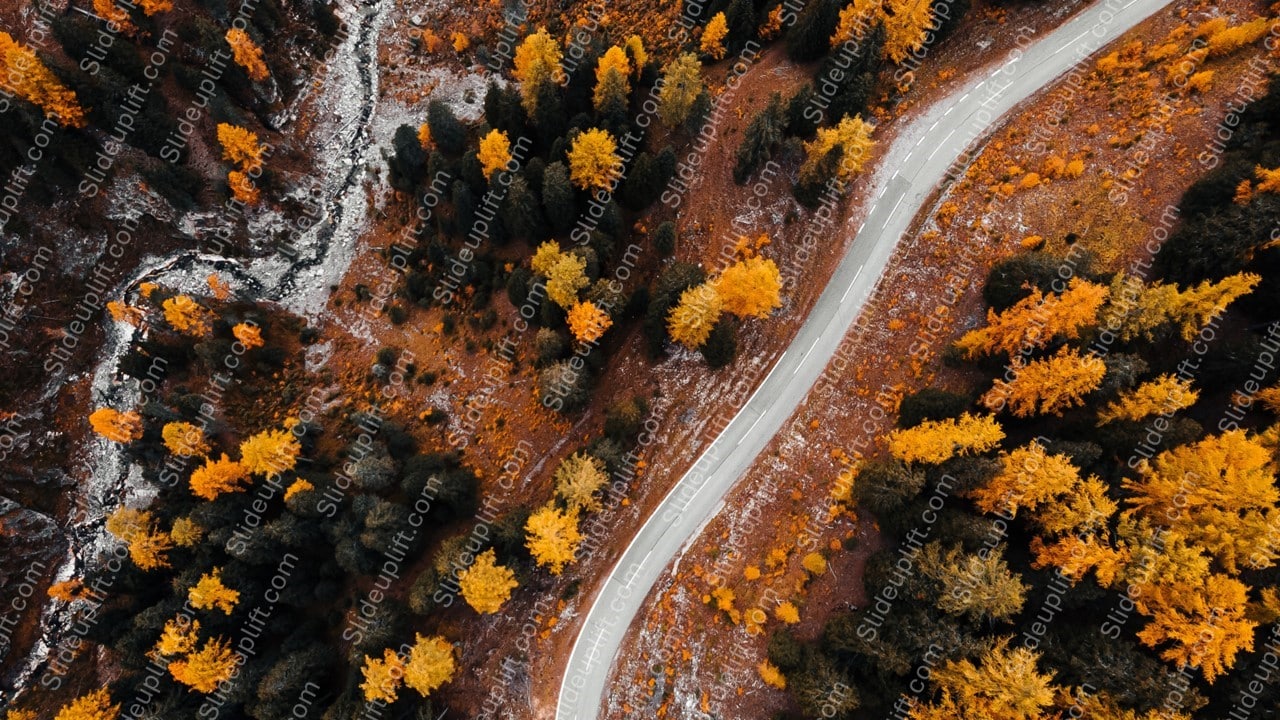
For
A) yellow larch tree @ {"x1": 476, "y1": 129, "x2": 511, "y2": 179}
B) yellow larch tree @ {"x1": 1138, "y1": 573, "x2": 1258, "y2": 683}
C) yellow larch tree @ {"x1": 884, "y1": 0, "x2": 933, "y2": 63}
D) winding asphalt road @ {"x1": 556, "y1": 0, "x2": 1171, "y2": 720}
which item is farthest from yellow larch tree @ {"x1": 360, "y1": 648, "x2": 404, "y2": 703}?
yellow larch tree @ {"x1": 884, "y1": 0, "x2": 933, "y2": 63}

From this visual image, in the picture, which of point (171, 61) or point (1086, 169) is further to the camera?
point (171, 61)

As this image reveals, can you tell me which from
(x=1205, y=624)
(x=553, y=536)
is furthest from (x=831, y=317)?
(x=553, y=536)

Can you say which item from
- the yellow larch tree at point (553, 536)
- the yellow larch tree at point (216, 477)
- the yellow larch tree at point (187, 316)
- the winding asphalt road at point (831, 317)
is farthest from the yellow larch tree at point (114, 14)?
the winding asphalt road at point (831, 317)

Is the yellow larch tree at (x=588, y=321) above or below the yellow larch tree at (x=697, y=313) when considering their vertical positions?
below

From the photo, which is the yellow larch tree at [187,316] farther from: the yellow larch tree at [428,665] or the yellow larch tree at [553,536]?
the yellow larch tree at [553,536]

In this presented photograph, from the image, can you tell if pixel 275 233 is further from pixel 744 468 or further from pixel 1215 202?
pixel 1215 202

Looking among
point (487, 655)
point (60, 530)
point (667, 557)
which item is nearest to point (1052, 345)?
point (667, 557)
